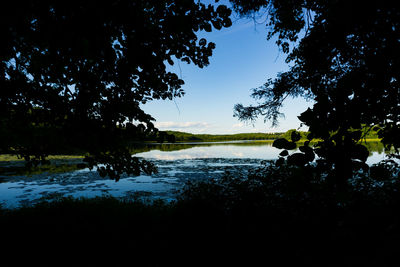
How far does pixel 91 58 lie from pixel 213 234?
4.41 meters

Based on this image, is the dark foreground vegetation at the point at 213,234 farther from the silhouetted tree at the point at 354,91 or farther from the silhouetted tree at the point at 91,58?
the silhouetted tree at the point at 91,58

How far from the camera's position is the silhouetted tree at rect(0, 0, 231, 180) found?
7.77ft

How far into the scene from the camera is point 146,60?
286 cm

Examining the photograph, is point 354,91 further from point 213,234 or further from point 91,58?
point 213,234

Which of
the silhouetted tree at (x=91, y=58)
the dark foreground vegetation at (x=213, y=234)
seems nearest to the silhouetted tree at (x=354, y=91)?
the dark foreground vegetation at (x=213, y=234)

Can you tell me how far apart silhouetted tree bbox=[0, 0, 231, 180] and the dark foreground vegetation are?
6.04 feet

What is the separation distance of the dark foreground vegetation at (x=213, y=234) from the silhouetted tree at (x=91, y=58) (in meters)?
1.84

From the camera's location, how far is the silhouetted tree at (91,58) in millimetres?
2369

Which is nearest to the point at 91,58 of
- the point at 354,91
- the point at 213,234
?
the point at 354,91

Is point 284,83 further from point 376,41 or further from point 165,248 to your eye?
point 165,248

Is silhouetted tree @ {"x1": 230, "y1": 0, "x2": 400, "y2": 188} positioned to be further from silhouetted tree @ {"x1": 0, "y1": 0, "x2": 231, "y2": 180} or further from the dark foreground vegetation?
silhouetted tree @ {"x1": 0, "y1": 0, "x2": 231, "y2": 180}

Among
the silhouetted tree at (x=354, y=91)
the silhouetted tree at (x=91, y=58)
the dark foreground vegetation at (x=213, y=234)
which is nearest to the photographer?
the silhouetted tree at (x=354, y=91)

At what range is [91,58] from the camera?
251cm

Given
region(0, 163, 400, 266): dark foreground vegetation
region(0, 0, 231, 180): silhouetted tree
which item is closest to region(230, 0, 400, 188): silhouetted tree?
region(0, 163, 400, 266): dark foreground vegetation
